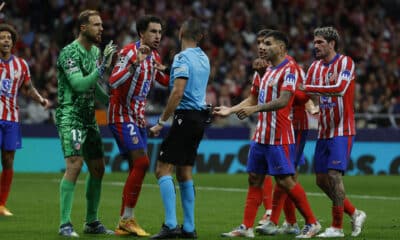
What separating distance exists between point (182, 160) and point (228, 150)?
13.2 metres

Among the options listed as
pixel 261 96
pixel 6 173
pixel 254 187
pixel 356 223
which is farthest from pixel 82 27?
pixel 356 223

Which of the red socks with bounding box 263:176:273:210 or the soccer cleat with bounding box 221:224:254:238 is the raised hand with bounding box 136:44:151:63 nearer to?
the soccer cleat with bounding box 221:224:254:238

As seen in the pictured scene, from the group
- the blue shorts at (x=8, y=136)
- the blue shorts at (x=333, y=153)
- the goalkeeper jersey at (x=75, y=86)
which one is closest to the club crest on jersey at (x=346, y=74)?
the blue shorts at (x=333, y=153)

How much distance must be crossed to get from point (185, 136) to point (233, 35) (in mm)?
18295

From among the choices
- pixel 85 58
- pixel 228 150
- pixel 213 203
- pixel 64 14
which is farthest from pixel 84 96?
pixel 64 14

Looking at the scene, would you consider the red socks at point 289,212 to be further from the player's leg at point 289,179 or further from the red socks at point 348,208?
the player's leg at point 289,179

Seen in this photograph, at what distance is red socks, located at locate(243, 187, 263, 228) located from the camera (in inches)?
428

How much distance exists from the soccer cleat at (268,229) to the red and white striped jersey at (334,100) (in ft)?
3.84

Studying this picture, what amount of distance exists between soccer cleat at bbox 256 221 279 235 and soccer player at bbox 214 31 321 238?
517mm

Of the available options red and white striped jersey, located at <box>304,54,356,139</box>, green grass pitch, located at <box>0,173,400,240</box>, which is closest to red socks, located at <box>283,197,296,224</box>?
green grass pitch, located at <box>0,173,400,240</box>

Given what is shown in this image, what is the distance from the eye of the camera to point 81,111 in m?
10.9

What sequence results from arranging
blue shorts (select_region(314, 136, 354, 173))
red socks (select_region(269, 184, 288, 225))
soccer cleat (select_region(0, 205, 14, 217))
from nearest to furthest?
blue shorts (select_region(314, 136, 354, 173)), red socks (select_region(269, 184, 288, 225)), soccer cleat (select_region(0, 205, 14, 217))

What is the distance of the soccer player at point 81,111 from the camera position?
10641 mm

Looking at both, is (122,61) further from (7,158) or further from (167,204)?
(7,158)
